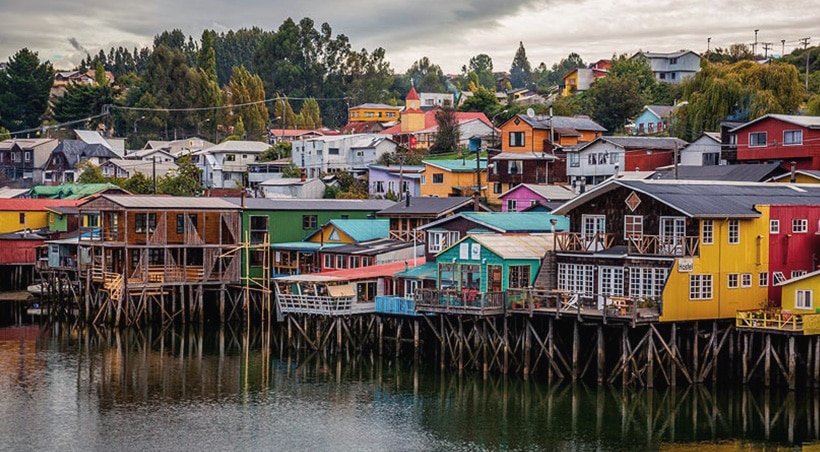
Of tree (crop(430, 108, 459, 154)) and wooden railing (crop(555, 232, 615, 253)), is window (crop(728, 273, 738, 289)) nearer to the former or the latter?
wooden railing (crop(555, 232, 615, 253))

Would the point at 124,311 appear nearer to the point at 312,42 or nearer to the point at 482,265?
the point at 482,265

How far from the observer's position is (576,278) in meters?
48.2

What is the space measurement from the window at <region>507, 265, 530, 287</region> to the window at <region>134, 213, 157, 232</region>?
2502 centimetres

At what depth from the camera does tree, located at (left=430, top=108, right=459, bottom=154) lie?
10700cm

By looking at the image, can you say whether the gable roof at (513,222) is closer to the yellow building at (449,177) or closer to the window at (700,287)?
the window at (700,287)

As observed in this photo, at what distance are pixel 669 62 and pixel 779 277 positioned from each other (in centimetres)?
8824

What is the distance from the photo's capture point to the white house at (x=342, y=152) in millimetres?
106250

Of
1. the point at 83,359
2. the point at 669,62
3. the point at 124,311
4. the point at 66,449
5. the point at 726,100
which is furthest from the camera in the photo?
the point at 669,62

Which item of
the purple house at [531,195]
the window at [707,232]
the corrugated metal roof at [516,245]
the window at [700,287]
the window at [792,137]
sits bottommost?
the window at [700,287]

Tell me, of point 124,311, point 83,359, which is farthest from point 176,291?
point 83,359

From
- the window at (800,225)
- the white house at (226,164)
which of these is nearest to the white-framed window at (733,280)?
the window at (800,225)

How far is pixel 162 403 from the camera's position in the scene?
4494cm

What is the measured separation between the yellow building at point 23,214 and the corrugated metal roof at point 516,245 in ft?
145

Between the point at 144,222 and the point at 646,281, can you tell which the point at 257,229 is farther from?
the point at 646,281
